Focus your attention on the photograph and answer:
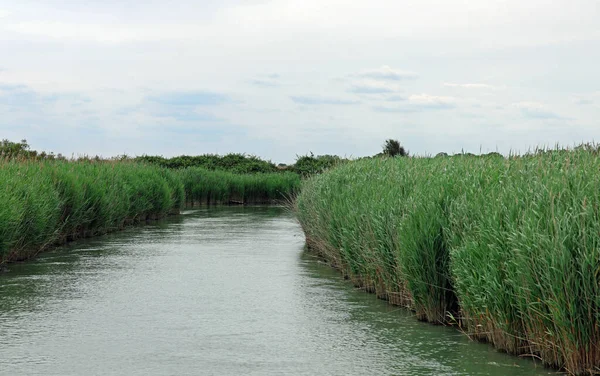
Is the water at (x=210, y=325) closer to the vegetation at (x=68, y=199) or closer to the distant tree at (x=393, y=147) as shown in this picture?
the vegetation at (x=68, y=199)

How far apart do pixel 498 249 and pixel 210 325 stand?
11.5 feet

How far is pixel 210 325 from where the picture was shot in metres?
8.57

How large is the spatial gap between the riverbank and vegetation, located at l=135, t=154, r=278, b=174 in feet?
63.4

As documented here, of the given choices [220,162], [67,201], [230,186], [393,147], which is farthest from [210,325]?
[220,162]

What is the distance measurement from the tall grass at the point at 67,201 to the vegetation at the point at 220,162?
22511 millimetres

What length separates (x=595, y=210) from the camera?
20.7ft

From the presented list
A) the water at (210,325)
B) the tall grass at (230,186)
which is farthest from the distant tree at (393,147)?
the water at (210,325)

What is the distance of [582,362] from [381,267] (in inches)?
172

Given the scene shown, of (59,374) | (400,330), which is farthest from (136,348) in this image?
(400,330)

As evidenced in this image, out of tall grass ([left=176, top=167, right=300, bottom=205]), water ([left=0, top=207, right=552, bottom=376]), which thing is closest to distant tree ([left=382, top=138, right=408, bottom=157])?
tall grass ([left=176, top=167, right=300, bottom=205])

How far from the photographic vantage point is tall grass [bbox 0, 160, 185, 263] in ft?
45.1

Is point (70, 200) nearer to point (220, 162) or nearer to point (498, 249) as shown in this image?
point (498, 249)

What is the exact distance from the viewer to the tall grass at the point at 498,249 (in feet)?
19.9

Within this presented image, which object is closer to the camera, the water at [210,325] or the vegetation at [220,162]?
the water at [210,325]
